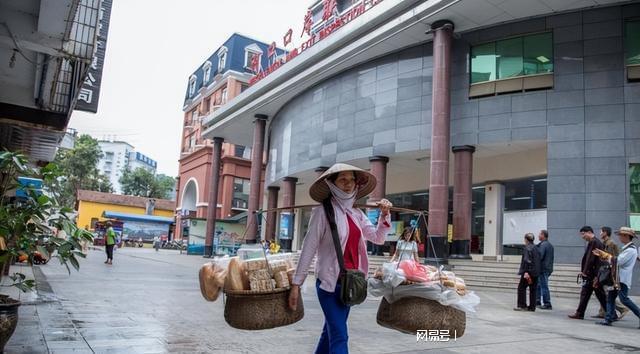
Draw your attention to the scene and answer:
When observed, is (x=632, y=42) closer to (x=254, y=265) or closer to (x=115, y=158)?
(x=254, y=265)

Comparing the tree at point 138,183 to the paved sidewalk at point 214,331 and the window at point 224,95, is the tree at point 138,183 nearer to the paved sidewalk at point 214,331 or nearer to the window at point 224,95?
the window at point 224,95

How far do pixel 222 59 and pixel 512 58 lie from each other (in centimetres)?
3147

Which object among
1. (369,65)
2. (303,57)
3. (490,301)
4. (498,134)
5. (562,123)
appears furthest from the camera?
(303,57)

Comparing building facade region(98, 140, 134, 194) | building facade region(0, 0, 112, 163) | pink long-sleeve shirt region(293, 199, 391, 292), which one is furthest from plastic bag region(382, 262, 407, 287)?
building facade region(98, 140, 134, 194)

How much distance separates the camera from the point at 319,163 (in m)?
24.8

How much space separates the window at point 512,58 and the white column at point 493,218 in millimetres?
5374

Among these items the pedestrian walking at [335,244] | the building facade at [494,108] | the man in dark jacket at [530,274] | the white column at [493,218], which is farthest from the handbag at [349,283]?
the white column at [493,218]

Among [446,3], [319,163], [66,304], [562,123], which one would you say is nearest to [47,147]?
[66,304]

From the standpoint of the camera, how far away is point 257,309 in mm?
3693

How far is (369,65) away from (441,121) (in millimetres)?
5819

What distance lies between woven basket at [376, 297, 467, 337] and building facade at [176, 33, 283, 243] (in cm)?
3665

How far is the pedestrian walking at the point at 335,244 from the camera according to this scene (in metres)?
3.55

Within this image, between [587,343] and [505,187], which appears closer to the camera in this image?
[587,343]

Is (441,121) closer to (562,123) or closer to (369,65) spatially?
(562,123)
